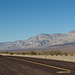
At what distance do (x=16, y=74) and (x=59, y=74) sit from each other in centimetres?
194

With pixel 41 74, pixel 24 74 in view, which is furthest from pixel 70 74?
pixel 24 74

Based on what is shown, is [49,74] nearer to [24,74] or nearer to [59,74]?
[59,74]

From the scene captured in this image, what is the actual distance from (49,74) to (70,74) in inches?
36.0

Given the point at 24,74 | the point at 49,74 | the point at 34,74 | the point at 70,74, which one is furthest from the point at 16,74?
the point at 70,74

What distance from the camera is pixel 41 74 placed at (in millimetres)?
7516

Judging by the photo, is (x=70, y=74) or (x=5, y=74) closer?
(x=70, y=74)

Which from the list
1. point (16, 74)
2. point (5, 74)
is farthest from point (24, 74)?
point (5, 74)

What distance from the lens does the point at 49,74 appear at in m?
7.53

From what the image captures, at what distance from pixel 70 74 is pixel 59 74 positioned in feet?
1.56

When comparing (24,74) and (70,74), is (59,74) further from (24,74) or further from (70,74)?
(24,74)

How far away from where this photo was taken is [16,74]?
773 cm

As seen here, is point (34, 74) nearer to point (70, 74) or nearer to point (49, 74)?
point (49, 74)

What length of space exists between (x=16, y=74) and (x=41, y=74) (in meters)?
1.15

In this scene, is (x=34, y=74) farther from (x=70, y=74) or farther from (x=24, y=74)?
(x=70, y=74)
